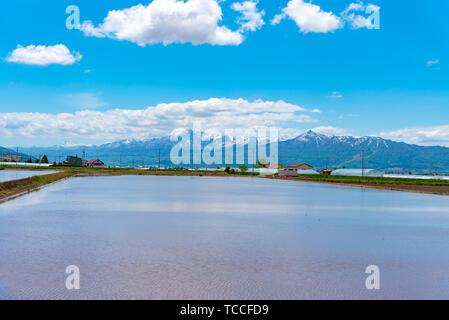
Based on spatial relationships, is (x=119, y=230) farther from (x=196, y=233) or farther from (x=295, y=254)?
(x=295, y=254)

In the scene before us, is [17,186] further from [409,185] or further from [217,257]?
[409,185]

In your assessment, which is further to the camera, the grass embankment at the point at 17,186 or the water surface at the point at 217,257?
the grass embankment at the point at 17,186

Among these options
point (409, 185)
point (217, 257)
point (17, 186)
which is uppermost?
point (17, 186)

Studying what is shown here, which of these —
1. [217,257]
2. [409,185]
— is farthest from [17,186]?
[409,185]

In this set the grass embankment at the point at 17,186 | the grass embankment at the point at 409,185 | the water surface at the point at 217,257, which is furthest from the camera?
the grass embankment at the point at 409,185

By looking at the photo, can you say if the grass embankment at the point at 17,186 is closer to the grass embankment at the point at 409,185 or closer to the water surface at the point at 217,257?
the water surface at the point at 217,257

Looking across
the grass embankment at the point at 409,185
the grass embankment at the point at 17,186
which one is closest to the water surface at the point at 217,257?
the grass embankment at the point at 17,186

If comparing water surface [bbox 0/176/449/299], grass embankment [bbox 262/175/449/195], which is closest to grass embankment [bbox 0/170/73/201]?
water surface [bbox 0/176/449/299]

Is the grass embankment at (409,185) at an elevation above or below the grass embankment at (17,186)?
below

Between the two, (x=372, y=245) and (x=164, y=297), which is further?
(x=372, y=245)

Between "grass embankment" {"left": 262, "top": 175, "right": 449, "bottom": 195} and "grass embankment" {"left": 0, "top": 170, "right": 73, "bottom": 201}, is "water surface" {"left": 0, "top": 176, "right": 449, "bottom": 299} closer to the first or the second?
"grass embankment" {"left": 0, "top": 170, "right": 73, "bottom": 201}
